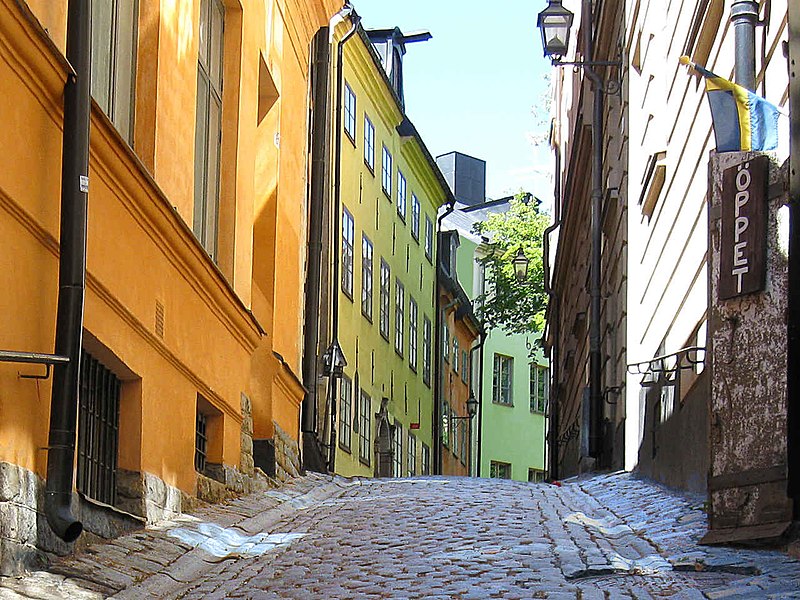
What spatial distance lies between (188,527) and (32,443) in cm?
286

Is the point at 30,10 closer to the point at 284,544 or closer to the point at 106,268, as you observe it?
the point at 106,268

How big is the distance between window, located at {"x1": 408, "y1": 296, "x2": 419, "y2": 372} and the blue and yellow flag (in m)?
26.3

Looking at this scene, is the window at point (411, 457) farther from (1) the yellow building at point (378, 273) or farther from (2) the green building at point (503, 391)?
(2) the green building at point (503, 391)

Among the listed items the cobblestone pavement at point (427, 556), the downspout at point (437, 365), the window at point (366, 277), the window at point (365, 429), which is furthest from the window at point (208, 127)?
the downspout at point (437, 365)

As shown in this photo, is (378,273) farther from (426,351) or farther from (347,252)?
(426,351)

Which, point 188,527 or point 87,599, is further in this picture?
point 188,527

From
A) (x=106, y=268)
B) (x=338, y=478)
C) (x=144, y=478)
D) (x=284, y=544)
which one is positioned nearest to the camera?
(x=106, y=268)

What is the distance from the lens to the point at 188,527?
963 centimetres

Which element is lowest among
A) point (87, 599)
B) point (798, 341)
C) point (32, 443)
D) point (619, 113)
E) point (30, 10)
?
point (87, 599)

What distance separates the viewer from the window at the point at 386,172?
31.0 metres

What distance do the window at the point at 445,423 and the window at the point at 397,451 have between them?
770 centimetres

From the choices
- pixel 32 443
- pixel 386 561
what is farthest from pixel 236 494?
pixel 32 443

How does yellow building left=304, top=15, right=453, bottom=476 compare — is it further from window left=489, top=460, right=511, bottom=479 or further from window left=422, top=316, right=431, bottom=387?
window left=489, top=460, right=511, bottom=479

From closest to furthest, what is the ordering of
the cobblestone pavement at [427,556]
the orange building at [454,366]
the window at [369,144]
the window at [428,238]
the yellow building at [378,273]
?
1. the cobblestone pavement at [427,556]
2. the yellow building at [378,273]
3. the window at [369,144]
4. the window at [428,238]
5. the orange building at [454,366]
